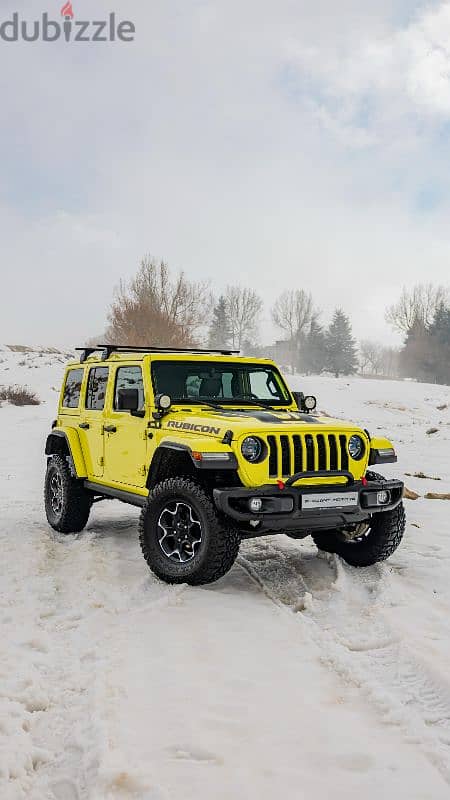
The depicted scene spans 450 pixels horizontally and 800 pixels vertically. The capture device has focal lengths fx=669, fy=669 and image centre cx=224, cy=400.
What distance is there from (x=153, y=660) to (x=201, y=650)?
13.6 inches

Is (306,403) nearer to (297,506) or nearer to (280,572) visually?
(280,572)

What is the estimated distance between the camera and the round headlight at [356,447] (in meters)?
5.77

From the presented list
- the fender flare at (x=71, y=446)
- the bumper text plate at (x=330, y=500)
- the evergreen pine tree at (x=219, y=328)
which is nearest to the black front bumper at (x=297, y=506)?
the bumper text plate at (x=330, y=500)

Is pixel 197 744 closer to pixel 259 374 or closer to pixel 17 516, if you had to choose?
pixel 259 374

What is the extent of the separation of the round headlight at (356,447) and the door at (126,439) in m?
1.89

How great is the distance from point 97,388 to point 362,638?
4.19 metres

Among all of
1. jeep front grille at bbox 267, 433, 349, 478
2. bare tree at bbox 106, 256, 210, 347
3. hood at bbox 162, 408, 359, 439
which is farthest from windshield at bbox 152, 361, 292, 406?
bare tree at bbox 106, 256, 210, 347

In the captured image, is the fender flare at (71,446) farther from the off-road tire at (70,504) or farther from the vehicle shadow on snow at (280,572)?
the vehicle shadow on snow at (280,572)

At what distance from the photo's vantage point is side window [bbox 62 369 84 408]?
7898 millimetres

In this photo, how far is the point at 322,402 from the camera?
3334 cm

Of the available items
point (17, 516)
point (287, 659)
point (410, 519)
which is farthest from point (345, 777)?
point (17, 516)

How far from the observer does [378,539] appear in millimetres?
6039

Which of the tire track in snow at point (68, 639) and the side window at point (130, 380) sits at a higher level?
the side window at point (130, 380)

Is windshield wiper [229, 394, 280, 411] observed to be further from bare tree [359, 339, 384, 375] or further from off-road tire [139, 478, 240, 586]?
bare tree [359, 339, 384, 375]
